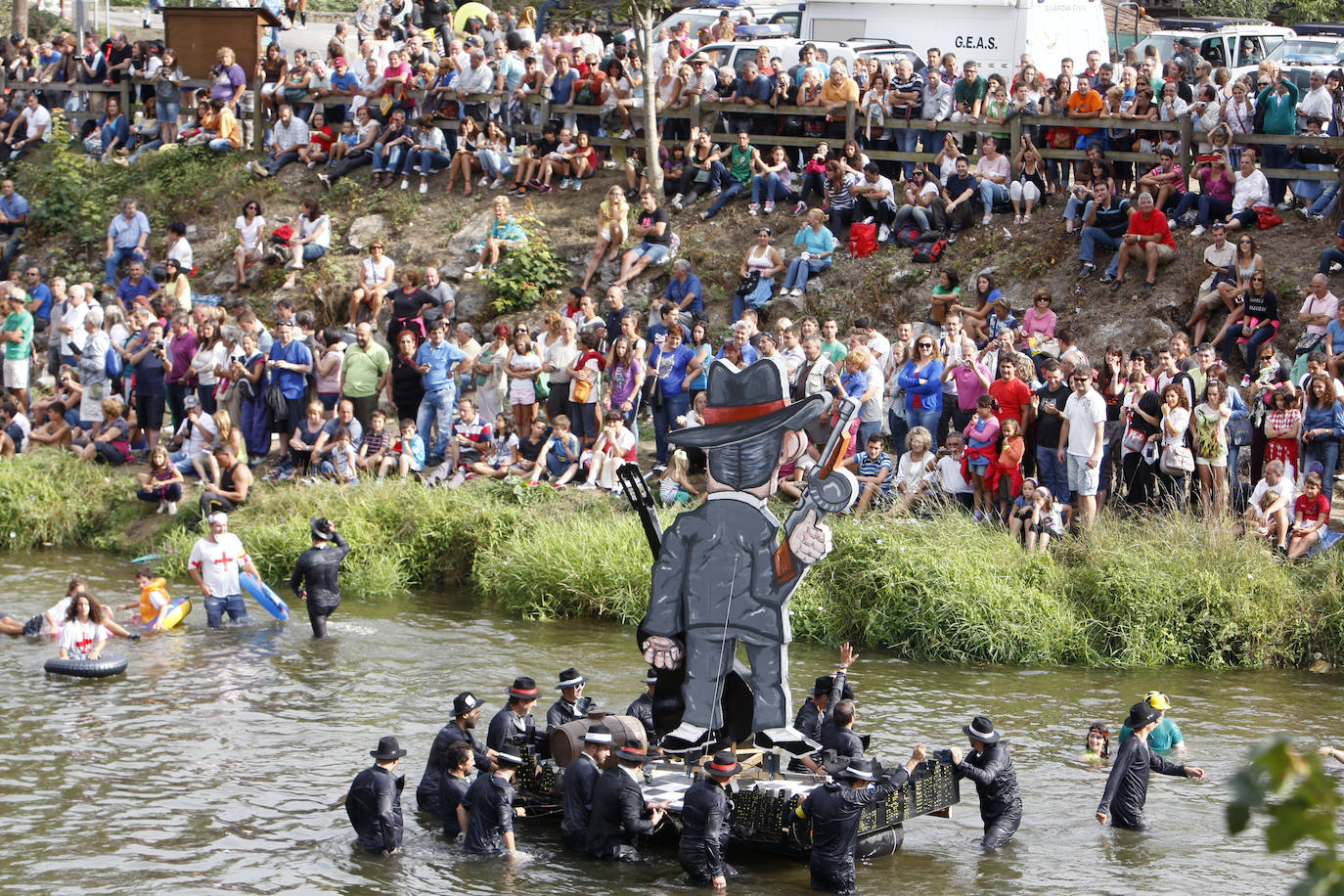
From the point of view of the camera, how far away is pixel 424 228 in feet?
80.8

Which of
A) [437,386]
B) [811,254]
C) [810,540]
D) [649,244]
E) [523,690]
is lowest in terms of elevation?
[523,690]

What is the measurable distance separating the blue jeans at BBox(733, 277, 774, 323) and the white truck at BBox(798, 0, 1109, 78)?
22.3 ft

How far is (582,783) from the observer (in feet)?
33.7

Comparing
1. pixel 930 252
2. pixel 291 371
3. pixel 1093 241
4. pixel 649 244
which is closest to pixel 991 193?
pixel 930 252

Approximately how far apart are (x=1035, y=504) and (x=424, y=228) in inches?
495

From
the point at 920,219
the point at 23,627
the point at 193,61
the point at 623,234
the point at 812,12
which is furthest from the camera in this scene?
the point at 193,61

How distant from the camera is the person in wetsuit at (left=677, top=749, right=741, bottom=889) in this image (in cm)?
964

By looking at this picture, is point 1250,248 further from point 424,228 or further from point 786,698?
point 424,228

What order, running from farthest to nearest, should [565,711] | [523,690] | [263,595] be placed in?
[263,595] < [565,711] < [523,690]

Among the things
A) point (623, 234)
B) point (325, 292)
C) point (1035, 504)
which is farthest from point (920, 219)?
point (325, 292)

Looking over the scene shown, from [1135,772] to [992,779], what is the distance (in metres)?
0.99

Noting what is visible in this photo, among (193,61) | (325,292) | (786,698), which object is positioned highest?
(193,61)

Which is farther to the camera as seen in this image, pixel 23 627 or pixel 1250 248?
pixel 1250 248

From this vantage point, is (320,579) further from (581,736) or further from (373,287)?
(373,287)
